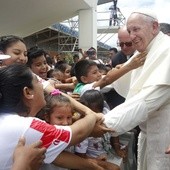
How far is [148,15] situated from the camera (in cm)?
261

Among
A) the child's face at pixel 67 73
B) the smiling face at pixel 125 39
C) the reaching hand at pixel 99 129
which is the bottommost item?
the child's face at pixel 67 73

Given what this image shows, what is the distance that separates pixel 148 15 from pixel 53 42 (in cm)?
2276

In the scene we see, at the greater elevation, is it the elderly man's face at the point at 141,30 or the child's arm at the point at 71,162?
the elderly man's face at the point at 141,30

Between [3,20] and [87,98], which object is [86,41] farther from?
[87,98]

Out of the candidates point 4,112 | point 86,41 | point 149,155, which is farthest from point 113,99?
point 86,41

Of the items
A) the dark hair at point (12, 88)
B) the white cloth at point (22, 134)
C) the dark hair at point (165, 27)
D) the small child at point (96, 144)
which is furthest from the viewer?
the dark hair at point (165, 27)

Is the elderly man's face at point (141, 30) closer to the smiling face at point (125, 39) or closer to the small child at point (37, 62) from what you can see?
the smiling face at point (125, 39)

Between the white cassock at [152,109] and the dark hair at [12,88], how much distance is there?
0.86 metres

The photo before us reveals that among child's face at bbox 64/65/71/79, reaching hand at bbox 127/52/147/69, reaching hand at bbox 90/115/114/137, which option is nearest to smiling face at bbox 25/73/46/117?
reaching hand at bbox 90/115/114/137

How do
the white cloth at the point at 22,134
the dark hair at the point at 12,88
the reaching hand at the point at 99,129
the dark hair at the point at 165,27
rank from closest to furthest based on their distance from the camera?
the white cloth at the point at 22,134
the dark hair at the point at 12,88
the reaching hand at the point at 99,129
the dark hair at the point at 165,27

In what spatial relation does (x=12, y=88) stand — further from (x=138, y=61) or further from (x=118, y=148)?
(x=118, y=148)

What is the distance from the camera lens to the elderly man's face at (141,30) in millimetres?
2555

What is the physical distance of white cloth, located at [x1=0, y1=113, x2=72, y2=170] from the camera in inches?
61.8

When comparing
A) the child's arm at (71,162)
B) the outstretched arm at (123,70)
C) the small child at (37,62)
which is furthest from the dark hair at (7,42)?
the child's arm at (71,162)
